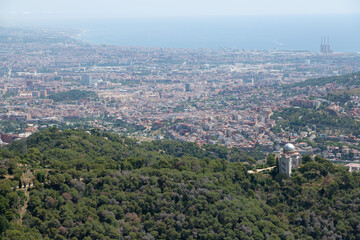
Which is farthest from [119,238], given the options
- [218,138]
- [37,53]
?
[37,53]

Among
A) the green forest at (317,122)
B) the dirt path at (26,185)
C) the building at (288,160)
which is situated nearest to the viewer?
the dirt path at (26,185)

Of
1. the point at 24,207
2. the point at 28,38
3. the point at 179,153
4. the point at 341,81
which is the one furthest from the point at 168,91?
the point at 28,38

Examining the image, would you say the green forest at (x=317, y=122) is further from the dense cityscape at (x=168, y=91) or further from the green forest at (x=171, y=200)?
the green forest at (x=171, y=200)

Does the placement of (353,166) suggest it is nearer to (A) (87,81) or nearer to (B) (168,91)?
(B) (168,91)

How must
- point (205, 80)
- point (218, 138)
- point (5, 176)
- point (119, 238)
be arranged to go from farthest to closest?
point (205, 80) < point (218, 138) < point (5, 176) < point (119, 238)

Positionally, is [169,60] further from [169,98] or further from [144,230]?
[144,230]

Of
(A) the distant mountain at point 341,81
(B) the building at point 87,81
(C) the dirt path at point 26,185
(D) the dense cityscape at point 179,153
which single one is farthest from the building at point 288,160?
(B) the building at point 87,81
